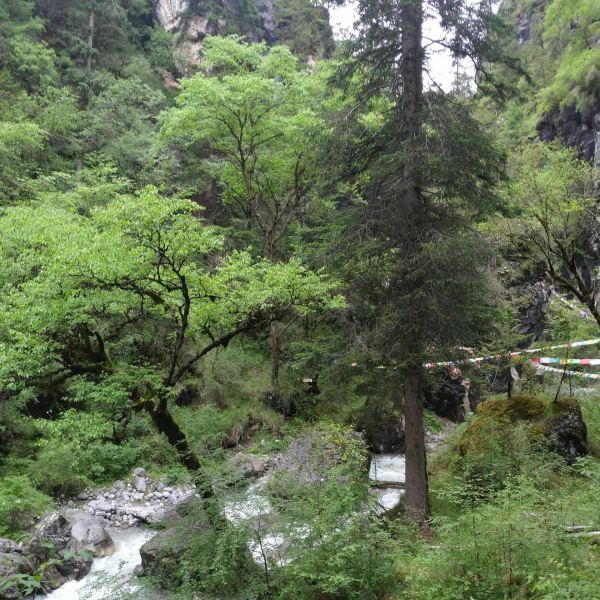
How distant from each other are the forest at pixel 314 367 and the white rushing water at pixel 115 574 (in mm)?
63

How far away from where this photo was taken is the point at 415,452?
30.9 feet

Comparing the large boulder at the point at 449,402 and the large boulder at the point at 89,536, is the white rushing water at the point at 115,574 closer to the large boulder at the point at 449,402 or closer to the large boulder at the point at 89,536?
the large boulder at the point at 89,536

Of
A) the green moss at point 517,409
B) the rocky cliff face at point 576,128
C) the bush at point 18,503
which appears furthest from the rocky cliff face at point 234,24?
the bush at point 18,503

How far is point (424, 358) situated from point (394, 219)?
2731mm

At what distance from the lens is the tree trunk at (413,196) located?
9.30 m

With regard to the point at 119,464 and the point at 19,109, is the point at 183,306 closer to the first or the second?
the point at 119,464

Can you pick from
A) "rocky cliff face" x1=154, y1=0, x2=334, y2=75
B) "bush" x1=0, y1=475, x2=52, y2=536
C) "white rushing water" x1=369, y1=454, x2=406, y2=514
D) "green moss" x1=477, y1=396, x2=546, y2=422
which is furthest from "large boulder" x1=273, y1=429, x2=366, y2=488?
"rocky cliff face" x1=154, y1=0, x2=334, y2=75

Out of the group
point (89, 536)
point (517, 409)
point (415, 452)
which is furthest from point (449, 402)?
point (89, 536)

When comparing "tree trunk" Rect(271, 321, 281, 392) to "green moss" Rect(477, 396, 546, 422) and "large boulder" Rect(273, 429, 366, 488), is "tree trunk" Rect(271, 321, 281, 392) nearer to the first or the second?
"large boulder" Rect(273, 429, 366, 488)

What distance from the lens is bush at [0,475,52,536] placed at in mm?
10398

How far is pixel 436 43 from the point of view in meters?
9.70

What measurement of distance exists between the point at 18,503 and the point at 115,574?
4.40 metres

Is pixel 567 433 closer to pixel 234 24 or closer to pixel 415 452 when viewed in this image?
pixel 415 452

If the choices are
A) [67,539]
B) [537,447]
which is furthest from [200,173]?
[537,447]
